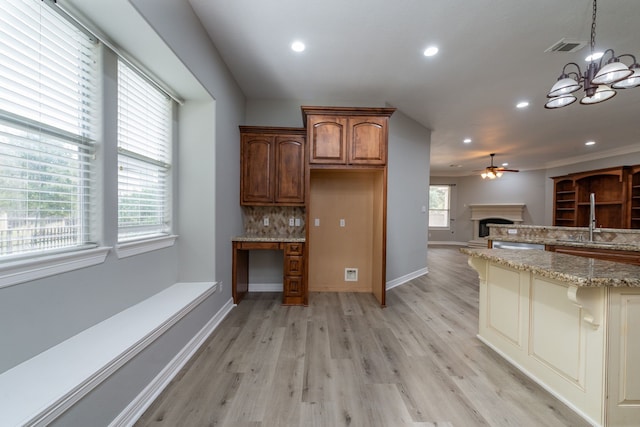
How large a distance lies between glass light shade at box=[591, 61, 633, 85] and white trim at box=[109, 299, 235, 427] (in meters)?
3.74

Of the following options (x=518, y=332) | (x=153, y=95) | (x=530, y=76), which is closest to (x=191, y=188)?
(x=153, y=95)

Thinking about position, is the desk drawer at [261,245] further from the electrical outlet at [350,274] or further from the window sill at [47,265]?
the window sill at [47,265]

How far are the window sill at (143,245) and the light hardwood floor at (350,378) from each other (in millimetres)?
986

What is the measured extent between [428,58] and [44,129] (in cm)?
327

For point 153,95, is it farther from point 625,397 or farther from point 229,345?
point 625,397

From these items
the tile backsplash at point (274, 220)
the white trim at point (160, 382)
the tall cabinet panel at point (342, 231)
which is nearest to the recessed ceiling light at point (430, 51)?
the tall cabinet panel at point (342, 231)

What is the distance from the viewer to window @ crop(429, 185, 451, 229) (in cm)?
990

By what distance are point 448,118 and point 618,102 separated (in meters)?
2.24

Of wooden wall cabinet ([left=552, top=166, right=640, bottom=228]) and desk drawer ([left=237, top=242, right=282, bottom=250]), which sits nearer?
desk drawer ([left=237, top=242, right=282, bottom=250])

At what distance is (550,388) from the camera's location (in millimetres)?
1762

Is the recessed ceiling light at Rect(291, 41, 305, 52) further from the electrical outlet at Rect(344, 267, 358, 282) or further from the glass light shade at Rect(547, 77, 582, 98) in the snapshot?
the electrical outlet at Rect(344, 267, 358, 282)

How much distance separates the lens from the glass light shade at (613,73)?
174cm

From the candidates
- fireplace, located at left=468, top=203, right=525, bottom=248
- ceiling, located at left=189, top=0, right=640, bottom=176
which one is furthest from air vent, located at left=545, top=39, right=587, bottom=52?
fireplace, located at left=468, top=203, right=525, bottom=248

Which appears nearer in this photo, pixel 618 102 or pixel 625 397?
pixel 625 397
